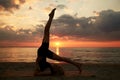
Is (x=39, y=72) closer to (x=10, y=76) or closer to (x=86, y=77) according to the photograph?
(x=10, y=76)

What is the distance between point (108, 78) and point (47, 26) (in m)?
4.45

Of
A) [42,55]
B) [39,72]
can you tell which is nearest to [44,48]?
[42,55]

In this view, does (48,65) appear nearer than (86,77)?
No

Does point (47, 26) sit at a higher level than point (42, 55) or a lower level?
higher

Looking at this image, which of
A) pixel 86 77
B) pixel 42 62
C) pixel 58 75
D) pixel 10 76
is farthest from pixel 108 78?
pixel 10 76

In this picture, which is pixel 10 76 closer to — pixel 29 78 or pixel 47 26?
pixel 29 78

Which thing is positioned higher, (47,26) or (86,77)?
(47,26)

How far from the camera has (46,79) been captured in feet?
45.6

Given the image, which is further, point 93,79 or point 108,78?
point 108,78

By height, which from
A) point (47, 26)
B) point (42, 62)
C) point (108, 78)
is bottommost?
point (108, 78)

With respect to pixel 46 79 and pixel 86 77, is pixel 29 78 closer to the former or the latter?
pixel 46 79

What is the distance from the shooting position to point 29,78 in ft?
45.9

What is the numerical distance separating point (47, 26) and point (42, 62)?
2.02m

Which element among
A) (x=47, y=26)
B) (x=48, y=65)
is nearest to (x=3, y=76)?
(x=48, y=65)
